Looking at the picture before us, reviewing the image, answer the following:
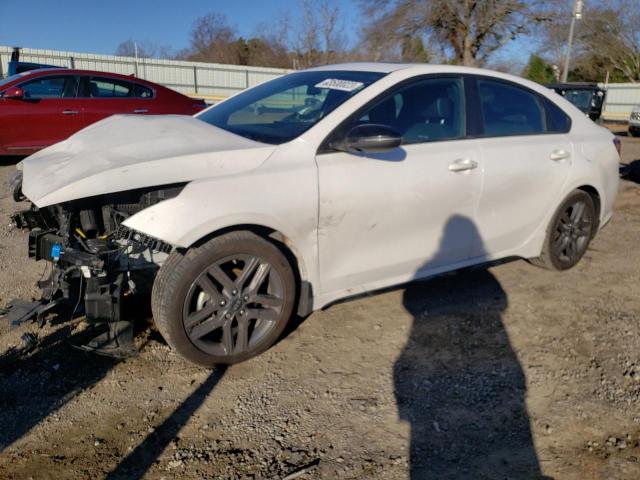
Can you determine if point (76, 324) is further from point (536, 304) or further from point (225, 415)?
point (536, 304)

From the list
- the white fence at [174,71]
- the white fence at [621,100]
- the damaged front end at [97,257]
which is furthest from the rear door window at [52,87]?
the white fence at [621,100]

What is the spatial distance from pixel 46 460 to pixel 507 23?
3152cm

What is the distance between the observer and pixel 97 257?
2.89 m

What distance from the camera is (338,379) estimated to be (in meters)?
3.15

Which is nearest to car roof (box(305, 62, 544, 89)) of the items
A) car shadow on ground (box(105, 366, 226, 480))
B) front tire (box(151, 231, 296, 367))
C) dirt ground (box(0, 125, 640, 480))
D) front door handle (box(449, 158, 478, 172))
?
front door handle (box(449, 158, 478, 172))

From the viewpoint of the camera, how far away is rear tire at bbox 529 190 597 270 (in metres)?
4.60

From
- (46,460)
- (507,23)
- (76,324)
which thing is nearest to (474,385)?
(46,460)

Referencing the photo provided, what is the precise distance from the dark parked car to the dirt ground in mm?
16692

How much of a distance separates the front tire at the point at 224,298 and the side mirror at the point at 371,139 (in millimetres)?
754

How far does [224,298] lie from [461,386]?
1.41 m

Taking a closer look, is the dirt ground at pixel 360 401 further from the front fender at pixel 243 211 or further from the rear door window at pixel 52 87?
the rear door window at pixel 52 87

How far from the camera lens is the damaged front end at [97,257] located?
2.89m

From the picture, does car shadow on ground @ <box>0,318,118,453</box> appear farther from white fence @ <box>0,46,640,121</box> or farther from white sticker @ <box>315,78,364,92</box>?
white fence @ <box>0,46,640,121</box>

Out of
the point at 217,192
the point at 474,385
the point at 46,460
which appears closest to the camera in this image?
the point at 46,460
